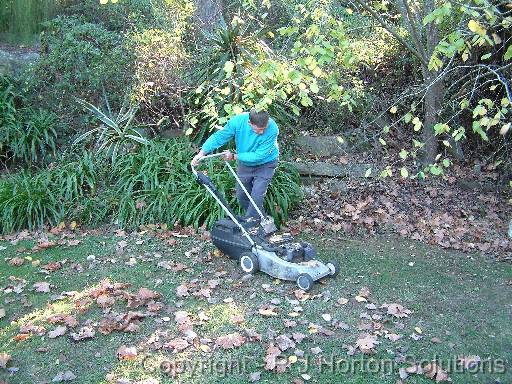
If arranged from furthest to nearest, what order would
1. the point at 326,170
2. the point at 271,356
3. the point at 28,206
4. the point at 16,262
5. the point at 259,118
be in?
the point at 326,170 < the point at 28,206 < the point at 16,262 < the point at 259,118 < the point at 271,356

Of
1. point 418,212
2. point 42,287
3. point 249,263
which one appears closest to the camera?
point 42,287

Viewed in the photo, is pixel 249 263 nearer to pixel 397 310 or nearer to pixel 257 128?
pixel 257 128

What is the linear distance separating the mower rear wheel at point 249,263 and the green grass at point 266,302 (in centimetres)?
11

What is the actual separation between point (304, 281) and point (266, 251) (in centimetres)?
58

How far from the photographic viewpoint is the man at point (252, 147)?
6.49m

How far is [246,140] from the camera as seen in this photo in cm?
670

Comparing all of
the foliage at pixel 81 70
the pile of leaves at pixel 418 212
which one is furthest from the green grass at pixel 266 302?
the foliage at pixel 81 70

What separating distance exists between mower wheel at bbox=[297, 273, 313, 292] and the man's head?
5.86ft

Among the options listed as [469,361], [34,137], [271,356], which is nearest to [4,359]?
[271,356]

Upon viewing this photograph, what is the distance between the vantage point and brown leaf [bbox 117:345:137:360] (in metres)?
4.68

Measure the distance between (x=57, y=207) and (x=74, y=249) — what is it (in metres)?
1.42

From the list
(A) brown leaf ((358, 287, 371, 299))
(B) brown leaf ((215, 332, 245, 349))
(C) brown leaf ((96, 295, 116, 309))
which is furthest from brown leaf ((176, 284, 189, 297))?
(A) brown leaf ((358, 287, 371, 299))

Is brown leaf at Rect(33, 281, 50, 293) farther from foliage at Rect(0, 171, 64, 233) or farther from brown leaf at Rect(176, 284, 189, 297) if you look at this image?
foliage at Rect(0, 171, 64, 233)

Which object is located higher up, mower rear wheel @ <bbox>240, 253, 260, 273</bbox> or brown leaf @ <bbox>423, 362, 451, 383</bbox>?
mower rear wheel @ <bbox>240, 253, 260, 273</bbox>
